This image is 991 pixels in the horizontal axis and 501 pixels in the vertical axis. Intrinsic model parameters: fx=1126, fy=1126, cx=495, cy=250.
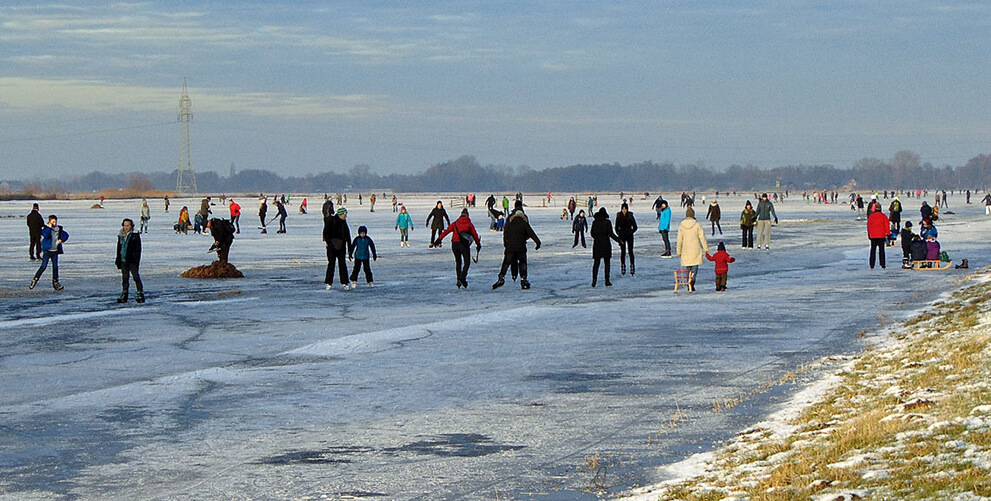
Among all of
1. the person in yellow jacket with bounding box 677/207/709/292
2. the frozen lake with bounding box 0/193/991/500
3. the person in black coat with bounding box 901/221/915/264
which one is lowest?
the frozen lake with bounding box 0/193/991/500

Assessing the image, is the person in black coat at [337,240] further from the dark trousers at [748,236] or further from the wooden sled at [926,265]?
the dark trousers at [748,236]

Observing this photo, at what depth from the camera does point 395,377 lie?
1068 centimetres

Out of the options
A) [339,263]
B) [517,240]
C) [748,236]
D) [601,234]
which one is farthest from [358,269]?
[748,236]

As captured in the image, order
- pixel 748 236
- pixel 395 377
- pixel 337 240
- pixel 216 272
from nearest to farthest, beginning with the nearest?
pixel 395 377, pixel 337 240, pixel 216 272, pixel 748 236

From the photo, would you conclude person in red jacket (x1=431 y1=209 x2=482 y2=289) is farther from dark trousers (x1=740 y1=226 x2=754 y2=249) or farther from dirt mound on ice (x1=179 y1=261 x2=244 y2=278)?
dark trousers (x1=740 y1=226 x2=754 y2=249)

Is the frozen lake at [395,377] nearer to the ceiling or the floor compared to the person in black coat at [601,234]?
nearer to the floor

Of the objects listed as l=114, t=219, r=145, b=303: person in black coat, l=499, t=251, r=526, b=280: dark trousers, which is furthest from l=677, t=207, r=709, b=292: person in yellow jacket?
l=114, t=219, r=145, b=303: person in black coat

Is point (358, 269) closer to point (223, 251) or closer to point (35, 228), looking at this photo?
point (223, 251)

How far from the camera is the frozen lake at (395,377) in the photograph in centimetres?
696

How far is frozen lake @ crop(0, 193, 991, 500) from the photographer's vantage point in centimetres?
696

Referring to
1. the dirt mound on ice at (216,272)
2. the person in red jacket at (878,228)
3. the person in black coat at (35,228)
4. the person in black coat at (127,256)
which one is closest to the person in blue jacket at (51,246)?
the person in black coat at (127,256)

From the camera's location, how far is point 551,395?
967 centimetres

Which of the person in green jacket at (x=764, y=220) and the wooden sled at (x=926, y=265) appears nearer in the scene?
the wooden sled at (x=926, y=265)

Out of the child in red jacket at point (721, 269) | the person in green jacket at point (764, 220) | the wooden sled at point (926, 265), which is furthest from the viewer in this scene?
the person in green jacket at point (764, 220)
